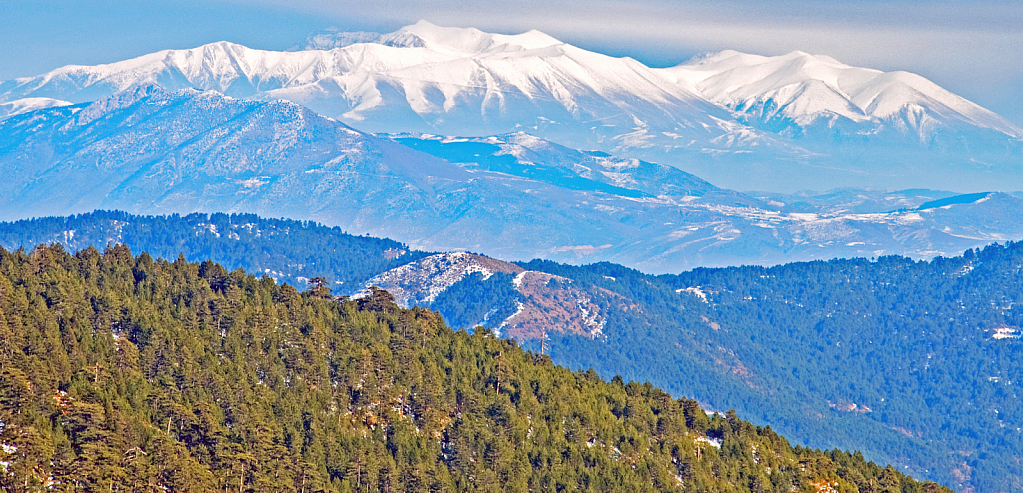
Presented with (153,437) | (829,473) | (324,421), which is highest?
(153,437)

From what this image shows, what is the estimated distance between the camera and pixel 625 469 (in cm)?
16938

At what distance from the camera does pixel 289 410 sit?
502 ft

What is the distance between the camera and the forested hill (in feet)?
414

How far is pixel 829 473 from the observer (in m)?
187

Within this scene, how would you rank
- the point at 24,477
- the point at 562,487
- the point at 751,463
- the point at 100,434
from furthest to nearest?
the point at 751,463, the point at 562,487, the point at 100,434, the point at 24,477

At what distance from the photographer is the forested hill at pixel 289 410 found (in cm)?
12612

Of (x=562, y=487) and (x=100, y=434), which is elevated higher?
(x=100, y=434)

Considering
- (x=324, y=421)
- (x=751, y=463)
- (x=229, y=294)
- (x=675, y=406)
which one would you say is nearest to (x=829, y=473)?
(x=751, y=463)

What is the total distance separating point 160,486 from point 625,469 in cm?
6447

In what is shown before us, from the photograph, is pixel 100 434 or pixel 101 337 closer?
pixel 100 434

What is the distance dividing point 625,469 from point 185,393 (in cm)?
5474

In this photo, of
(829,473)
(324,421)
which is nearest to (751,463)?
(829,473)

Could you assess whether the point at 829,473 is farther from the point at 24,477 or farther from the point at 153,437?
the point at 24,477

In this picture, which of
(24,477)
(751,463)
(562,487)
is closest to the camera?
(24,477)
